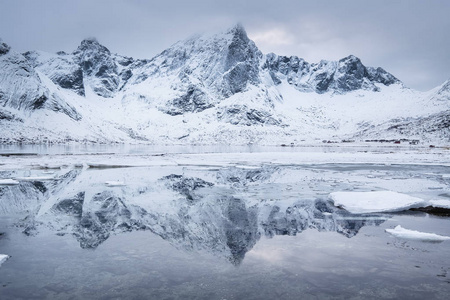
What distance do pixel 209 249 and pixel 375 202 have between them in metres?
8.38

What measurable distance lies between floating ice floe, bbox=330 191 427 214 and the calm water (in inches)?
18.1

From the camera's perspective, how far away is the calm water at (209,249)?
6402 millimetres

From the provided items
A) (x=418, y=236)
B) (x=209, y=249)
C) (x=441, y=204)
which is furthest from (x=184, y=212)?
(x=441, y=204)

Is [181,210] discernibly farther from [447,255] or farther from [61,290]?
[447,255]

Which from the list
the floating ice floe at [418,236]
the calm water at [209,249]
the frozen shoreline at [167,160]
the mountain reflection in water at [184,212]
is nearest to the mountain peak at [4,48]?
the frozen shoreline at [167,160]

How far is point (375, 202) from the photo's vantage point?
46.0 feet

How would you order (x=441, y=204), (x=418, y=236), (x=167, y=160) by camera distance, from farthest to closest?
(x=167, y=160) < (x=441, y=204) < (x=418, y=236)

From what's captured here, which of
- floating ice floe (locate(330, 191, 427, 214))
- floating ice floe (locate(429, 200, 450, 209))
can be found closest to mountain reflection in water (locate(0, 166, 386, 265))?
floating ice floe (locate(330, 191, 427, 214))

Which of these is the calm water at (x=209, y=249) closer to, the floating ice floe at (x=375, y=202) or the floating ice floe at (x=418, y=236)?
the floating ice floe at (x=418, y=236)

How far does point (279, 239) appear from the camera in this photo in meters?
9.63

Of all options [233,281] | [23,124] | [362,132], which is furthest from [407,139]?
[233,281]

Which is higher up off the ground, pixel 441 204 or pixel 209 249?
→ pixel 441 204

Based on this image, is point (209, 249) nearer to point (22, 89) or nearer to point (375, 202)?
point (375, 202)

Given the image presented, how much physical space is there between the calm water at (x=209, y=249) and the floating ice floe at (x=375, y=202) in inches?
18.1
